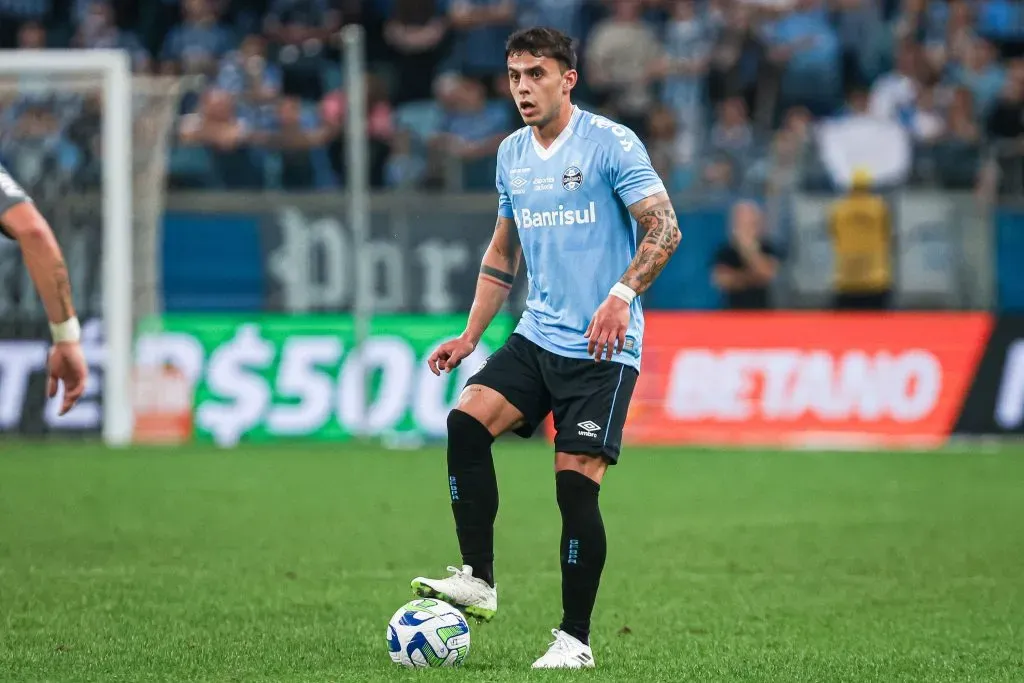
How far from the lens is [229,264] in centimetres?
1698

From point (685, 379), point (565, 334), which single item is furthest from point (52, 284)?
point (685, 379)

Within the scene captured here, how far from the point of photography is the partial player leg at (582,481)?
6363 mm

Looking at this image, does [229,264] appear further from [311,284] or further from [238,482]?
[238,482]

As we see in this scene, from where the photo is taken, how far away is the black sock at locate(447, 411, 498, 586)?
21.7ft

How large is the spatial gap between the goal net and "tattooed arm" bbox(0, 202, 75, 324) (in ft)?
36.2

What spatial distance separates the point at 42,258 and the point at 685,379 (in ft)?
41.3

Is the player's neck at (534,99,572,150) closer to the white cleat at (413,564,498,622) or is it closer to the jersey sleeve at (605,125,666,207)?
the jersey sleeve at (605,125,666,207)

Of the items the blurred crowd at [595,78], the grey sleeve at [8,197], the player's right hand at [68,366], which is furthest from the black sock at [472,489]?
the blurred crowd at [595,78]

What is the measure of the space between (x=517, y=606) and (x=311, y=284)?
935 centimetres

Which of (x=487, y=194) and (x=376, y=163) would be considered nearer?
(x=487, y=194)

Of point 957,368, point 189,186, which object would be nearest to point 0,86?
point 189,186

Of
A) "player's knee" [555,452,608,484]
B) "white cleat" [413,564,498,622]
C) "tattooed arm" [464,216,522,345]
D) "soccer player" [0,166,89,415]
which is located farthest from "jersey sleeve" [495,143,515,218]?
"soccer player" [0,166,89,415]

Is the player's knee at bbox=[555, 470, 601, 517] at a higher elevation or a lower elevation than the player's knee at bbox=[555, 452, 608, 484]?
lower

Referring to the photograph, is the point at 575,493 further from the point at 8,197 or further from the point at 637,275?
the point at 8,197
